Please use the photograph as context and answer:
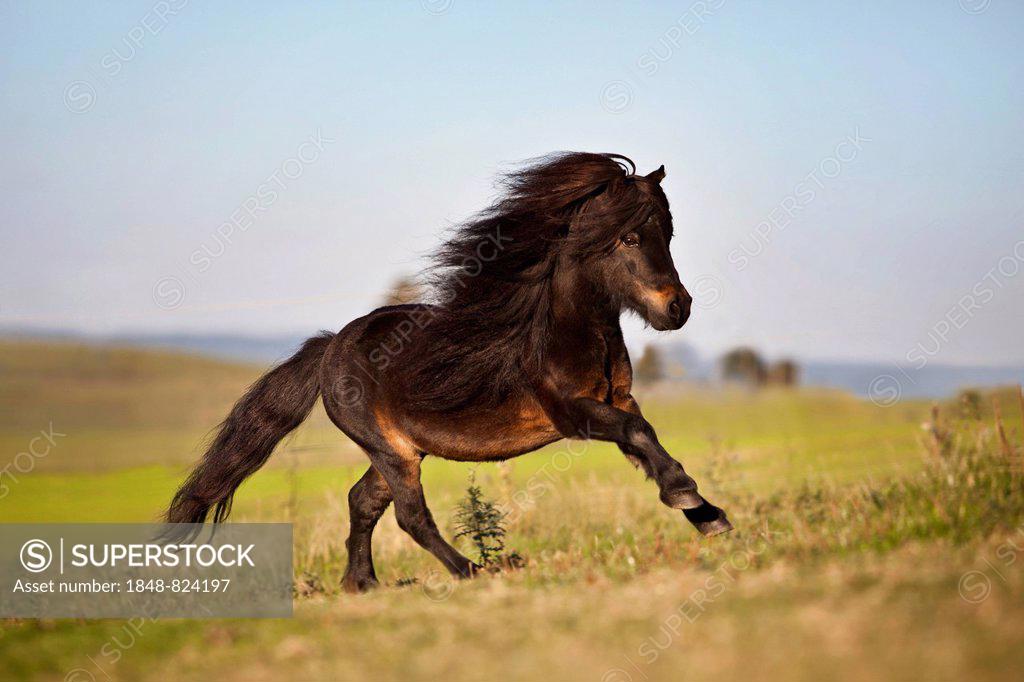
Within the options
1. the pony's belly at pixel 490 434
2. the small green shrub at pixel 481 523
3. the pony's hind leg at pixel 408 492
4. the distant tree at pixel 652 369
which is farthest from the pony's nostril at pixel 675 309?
the distant tree at pixel 652 369

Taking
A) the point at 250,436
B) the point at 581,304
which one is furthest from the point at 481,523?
the point at 581,304

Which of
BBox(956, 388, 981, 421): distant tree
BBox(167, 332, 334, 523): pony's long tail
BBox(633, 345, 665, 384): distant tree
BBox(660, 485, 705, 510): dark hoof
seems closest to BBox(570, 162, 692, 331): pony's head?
BBox(660, 485, 705, 510): dark hoof

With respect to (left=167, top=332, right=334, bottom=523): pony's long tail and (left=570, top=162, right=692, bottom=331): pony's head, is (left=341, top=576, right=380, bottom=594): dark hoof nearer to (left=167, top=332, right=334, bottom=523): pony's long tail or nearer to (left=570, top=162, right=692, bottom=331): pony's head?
(left=167, top=332, right=334, bottom=523): pony's long tail

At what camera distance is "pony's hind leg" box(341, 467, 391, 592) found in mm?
7666

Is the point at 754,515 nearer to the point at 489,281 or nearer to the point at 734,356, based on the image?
the point at 489,281

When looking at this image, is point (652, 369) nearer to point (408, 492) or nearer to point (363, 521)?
point (363, 521)

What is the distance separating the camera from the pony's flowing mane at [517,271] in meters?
6.89

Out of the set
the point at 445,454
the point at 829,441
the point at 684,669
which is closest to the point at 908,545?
the point at 684,669

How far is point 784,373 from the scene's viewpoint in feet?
60.4

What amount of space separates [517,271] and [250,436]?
2.69m

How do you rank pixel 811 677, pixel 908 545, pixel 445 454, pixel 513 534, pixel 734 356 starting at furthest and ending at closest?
pixel 734 356
pixel 513 534
pixel 445 454
pixel 908 545
pixel 811 677

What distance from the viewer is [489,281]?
7.21 m

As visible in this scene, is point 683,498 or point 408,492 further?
point 408,492

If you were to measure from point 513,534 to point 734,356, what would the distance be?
31.2 ft
